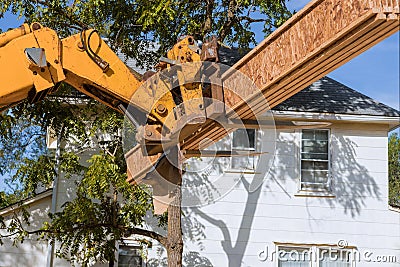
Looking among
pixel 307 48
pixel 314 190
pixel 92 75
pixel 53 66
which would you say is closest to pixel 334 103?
pixel 314 190

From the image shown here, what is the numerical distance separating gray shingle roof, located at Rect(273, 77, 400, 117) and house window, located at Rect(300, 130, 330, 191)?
0.56 metres

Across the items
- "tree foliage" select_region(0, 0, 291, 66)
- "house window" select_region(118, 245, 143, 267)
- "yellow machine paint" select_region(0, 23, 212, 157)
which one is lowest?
"house window" select_region(118, 245, 143, 267)

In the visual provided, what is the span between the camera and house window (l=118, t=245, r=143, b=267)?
14.2m

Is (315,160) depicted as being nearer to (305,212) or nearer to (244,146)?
(305,212)

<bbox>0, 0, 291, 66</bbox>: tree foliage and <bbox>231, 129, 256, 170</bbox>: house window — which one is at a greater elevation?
<bbox>0, 0, 291, 66</bbox>: tree foliage

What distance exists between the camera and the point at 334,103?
1550 centimetres

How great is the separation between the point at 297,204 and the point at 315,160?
1.04 m

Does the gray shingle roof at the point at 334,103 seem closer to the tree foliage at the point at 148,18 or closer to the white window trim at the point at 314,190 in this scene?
the white window trim at the point at 314,190

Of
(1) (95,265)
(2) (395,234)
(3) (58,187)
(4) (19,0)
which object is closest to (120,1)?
(4) (19,0)

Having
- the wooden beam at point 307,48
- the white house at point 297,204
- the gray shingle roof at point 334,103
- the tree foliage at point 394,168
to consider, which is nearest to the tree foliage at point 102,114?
the white house at point 297,204

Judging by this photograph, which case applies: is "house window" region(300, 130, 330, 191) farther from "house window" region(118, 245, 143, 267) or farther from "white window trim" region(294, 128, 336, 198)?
"house window" region(118, 245, 143, 267)

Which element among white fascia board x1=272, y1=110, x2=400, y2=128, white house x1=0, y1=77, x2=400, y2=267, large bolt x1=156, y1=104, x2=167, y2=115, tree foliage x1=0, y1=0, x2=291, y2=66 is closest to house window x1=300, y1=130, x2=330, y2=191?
white house x1=0, y1=77, x2=400, y2=267

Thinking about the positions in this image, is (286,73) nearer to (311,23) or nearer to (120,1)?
(311,23)

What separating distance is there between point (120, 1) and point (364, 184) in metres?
6.38
